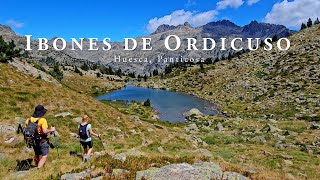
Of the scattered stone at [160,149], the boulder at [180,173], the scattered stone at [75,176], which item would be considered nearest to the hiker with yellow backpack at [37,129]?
the scattered stone at [75,176]

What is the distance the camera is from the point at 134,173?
13.8m

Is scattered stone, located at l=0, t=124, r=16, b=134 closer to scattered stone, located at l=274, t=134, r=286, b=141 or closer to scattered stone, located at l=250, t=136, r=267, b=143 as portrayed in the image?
scattered stone, located at l=250, t=136, r=267, b=143

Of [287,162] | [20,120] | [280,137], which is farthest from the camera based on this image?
[280,137]

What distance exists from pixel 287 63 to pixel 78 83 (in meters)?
93.5

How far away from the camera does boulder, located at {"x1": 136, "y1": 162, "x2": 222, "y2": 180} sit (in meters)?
12.9

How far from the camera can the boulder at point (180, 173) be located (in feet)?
42.4

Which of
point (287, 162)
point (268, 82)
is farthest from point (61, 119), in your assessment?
point (268, 82)

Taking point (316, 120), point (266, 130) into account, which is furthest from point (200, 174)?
point (316, 120)

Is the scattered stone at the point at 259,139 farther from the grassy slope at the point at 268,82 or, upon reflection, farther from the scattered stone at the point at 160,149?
the grassy slope at the point at 268,82

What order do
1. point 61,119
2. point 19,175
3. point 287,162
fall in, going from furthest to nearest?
point 61,119 < point 287,162 < point 19,175

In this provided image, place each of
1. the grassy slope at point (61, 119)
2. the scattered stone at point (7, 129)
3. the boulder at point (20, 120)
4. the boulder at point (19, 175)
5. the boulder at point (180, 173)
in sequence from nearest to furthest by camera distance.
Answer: the boulder at point (180, 173), the boulder at point (19, 175), the grassy slope at point (61, 119), the scattered stone at point (7, 129), the boulder at point (20, 120)

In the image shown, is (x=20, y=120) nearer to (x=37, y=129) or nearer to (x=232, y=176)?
(x=37, y=129)

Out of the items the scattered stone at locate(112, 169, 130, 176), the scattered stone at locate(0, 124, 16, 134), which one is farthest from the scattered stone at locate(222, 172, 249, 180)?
the scattered stone at locate(0, 124, 16, 134)

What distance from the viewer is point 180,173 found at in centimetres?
1305
